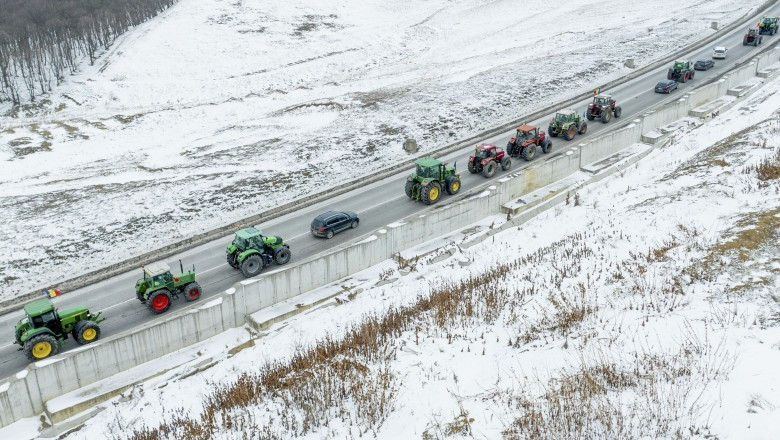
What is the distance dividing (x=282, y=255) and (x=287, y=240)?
2.82 metres

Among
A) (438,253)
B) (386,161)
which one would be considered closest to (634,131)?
(386,161)

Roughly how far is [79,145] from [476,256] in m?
38.7

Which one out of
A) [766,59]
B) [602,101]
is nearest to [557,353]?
[602,101]

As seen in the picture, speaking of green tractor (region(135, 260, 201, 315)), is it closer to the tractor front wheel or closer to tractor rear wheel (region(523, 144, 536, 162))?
the tractor front wheel

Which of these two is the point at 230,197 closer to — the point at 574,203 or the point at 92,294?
the point at 92,294

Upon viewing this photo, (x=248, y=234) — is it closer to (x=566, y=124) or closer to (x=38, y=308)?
(x=38, y=308)

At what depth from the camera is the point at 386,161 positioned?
34.7 m

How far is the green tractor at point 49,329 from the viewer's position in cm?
1698

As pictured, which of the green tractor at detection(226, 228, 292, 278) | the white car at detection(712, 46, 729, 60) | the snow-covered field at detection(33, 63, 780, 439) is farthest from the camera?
the white car at detection(712, 46, 729, 60)

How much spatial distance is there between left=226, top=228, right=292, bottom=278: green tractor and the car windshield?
26.9 feet

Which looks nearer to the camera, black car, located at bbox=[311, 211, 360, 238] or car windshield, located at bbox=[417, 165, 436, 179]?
black car, located at bbox=[311, 211, 360, 238]

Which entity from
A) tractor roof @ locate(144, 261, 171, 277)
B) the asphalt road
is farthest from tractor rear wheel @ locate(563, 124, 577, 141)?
tractor roof @ locate(144, 261, 171, 277)

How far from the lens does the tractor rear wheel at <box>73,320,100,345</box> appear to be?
17.8 metres

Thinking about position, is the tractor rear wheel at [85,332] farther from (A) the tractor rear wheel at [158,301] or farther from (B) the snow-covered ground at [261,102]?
(B) the snow-covered ground at [261,102]
